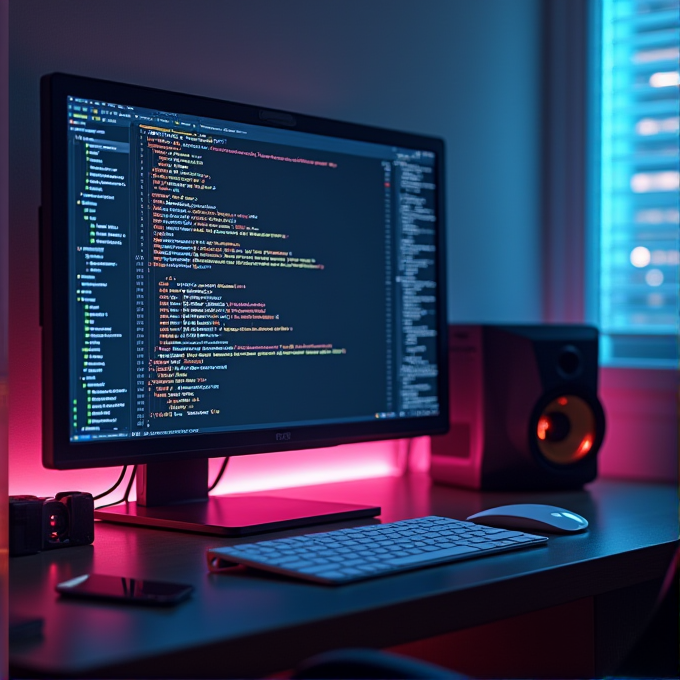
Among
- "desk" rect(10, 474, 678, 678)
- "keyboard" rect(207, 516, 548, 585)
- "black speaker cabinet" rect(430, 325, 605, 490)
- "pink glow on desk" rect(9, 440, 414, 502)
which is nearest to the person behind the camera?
"desk" rect(10, 474, 678, 678)

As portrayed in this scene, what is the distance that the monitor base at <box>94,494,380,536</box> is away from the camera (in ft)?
3.74

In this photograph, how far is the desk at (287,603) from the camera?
0.72 m

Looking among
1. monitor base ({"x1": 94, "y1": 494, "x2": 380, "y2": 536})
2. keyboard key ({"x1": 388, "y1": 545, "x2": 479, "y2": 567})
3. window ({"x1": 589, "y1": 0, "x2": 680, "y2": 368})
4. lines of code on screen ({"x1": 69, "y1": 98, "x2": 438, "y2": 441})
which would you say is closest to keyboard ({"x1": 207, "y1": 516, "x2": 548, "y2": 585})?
keyboard key ({"x1": 388, "y1": 545, "x2": 479, "y2": 567})

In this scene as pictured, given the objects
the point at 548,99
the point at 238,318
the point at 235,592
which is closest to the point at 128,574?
the point at 235,592

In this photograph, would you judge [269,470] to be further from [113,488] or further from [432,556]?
[432,556]

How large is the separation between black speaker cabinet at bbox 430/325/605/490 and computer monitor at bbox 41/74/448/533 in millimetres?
115

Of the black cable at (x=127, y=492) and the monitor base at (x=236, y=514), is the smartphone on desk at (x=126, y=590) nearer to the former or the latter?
the monitor base at (x=236, y=514)

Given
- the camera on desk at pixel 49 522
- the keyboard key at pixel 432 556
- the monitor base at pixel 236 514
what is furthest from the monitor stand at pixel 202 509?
the keyboard key at pixel 432 556

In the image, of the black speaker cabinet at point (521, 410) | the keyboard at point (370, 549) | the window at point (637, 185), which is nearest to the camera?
the keyboard at point (370, 549)

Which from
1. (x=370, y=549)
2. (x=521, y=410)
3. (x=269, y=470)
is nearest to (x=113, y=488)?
(x=269, y=470)

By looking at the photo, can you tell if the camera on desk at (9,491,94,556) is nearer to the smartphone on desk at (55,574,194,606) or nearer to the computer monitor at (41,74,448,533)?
the computer monitor at (41,74,448,533)

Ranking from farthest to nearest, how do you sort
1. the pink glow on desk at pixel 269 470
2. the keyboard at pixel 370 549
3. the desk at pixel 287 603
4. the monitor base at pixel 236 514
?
the pink glow on desk at pixel 269 470, the monitor base at pixel 236 514, the keyboard at pixel 370 549, the desk at pixel 287 603

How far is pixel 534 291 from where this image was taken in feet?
6.64

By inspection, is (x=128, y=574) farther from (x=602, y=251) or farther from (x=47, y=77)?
(x=602, y=251)
